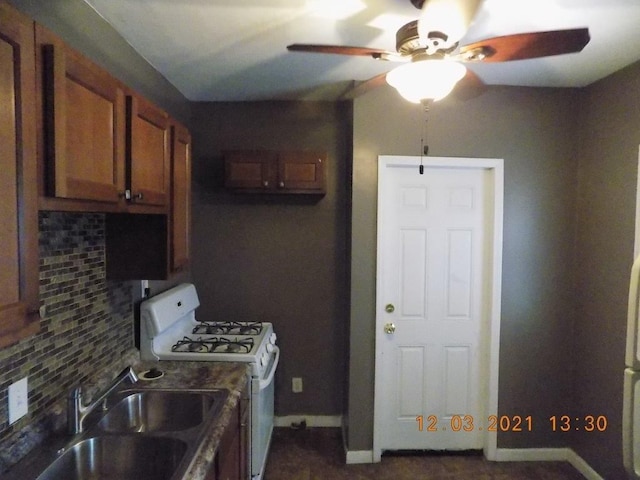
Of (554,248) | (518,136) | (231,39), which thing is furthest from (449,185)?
(231,39)

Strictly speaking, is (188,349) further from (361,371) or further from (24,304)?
(24,304)

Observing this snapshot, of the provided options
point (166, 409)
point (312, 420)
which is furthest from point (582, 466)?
point (166, 409)

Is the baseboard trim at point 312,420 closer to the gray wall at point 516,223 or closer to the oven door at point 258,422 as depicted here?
the gray wall at point 516,223

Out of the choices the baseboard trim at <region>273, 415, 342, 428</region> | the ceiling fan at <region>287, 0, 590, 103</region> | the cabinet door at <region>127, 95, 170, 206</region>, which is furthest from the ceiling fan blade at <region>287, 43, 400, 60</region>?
the baseboard trim at <region>273, 415, 342, 428</region>

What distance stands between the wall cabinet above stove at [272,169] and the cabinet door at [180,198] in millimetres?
622

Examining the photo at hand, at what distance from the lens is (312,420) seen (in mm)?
3080

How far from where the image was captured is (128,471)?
1.43 metres

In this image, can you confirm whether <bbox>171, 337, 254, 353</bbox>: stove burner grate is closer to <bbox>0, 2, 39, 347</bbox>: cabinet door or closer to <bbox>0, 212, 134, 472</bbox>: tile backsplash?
<bbox>0, 212, 134, 472</bbox>: tile backsplash

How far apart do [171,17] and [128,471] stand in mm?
1881

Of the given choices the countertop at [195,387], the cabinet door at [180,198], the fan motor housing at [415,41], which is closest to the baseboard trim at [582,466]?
the countertop at [195,387]

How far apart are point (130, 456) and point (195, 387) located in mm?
435

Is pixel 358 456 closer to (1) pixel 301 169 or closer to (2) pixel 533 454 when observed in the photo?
(2) pixel 533 454

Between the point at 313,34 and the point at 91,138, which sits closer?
the point at 91,138

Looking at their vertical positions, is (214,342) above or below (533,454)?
above
